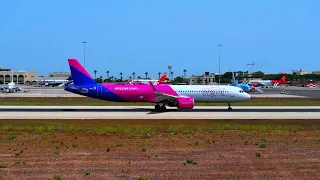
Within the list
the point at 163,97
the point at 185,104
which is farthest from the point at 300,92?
the point at 185,104

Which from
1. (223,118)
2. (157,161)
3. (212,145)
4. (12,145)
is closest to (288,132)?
(212,145)

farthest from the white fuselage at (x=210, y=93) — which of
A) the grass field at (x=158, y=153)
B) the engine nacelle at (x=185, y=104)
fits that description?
the grass field at (x=158, y=153)

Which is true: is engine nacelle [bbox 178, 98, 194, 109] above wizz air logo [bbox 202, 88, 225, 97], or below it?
below

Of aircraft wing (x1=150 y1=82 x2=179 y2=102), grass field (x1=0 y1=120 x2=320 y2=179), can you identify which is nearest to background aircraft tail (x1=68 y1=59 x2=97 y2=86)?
aircraft wing (x1=150 y1=82 x2=179 y2=102)

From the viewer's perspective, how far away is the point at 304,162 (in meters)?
15.4

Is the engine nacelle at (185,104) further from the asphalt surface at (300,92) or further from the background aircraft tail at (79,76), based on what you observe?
the asphalt surface at (300,92)

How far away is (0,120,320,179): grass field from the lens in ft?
44.3

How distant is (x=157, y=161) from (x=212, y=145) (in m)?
4.95

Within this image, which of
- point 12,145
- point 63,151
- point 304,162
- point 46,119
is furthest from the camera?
point 46,119

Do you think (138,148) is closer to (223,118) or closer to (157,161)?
(157,161)

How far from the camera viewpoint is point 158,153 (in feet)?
56.6

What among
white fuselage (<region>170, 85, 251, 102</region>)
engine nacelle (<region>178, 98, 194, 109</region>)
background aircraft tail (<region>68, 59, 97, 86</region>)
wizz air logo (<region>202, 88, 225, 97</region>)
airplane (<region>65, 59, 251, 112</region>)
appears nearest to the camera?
engine nacelle (<region>178, 98, 194, 109</region>)

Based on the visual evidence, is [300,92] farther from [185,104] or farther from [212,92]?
[185,104]

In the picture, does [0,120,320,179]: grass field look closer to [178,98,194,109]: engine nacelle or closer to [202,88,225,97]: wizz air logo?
[178,98,194,109]: engine nacelle
